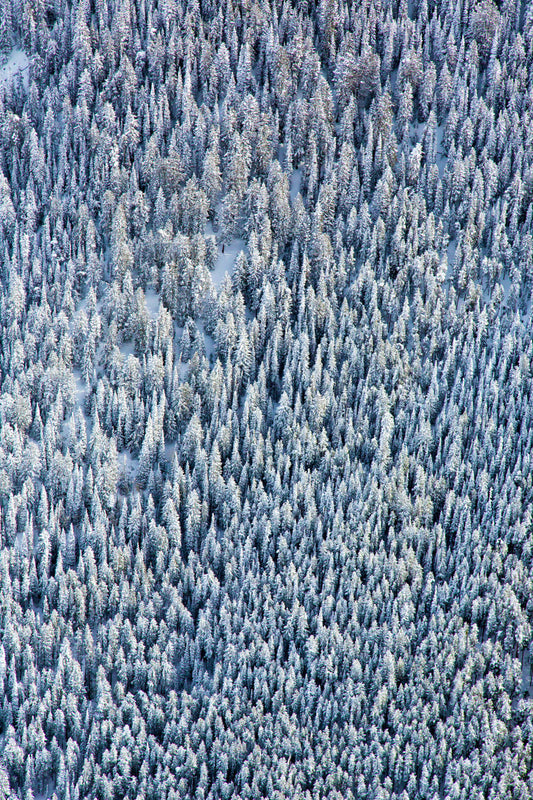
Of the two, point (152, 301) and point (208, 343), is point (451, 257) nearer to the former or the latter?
point (208, 343)

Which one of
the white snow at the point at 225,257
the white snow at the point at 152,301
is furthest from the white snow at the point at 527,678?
the white snow at the point at 152,301

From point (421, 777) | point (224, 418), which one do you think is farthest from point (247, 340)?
point (421, 777)

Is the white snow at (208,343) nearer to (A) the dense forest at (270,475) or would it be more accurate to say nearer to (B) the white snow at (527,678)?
(A) the dense forest at (270,475)

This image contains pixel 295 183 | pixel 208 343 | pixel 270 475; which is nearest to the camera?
pixel 270 475

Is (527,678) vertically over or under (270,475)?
under

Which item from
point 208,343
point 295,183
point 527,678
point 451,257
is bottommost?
point 527,678

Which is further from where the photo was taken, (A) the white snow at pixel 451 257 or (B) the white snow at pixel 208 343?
(A) the white snow at pixel 451 257

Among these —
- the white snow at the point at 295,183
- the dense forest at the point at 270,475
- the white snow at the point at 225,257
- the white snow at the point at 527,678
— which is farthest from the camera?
the white snow at the point at 295,183

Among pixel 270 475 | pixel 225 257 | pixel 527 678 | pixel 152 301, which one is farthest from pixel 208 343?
pixel 527 678

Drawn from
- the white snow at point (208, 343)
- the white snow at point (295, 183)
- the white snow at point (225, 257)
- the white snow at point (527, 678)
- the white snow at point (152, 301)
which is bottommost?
the white snow at point (527, 678)
